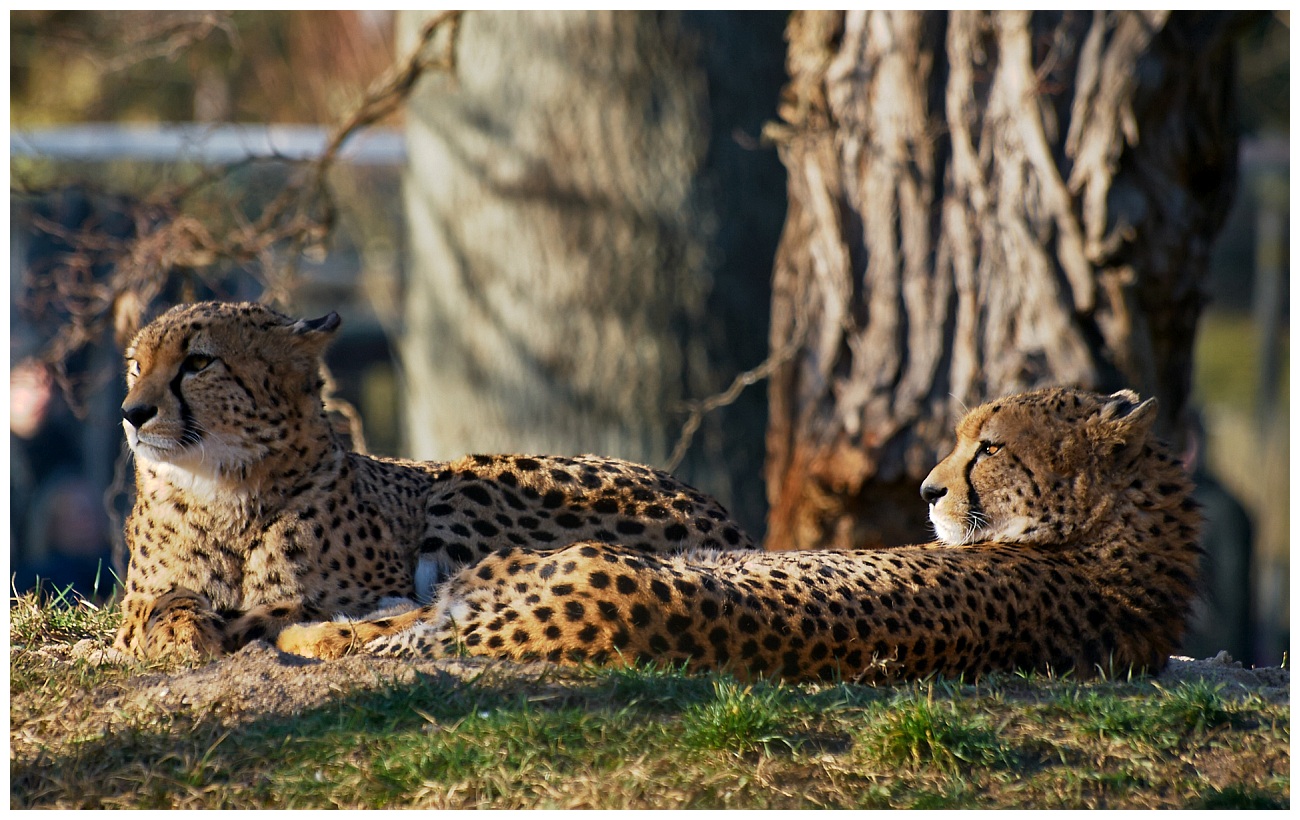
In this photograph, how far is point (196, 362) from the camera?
420 centimetres

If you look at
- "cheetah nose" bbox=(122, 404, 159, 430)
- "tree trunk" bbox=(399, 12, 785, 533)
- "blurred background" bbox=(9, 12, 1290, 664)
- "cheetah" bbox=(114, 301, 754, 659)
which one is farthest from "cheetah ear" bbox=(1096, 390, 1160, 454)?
"tree trunk" bbox=(399, 12, 785, 533)

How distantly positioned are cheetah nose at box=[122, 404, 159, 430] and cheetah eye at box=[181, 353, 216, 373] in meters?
0.19

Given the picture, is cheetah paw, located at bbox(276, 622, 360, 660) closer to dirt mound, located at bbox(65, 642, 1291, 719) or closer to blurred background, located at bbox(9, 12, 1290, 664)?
dirt mound, located at bbox(65, 642, 1291, 719)

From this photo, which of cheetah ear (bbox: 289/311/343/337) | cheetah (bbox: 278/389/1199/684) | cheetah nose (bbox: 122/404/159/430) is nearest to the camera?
cheetah (bbox: 278/389/1199/684)

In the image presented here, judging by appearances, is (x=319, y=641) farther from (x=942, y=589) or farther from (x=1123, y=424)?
(x=1123, y=424)

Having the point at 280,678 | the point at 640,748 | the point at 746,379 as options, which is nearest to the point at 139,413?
the point at 280,678

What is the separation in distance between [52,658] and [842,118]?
426 cm

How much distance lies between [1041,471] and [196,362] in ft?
8.70

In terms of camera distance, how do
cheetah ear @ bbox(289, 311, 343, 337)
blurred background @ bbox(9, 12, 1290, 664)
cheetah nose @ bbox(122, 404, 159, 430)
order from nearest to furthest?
cheetah nose @ bbox(122, 404, 159, 430), cheetah ear @ bbox(289, 311, 343, 337), blurred background @ bbox(9, 12, 1290, 664)

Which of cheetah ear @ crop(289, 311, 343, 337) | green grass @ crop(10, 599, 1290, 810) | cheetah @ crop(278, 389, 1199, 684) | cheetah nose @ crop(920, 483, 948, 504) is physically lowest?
green grass @ crop(10, 599, 1290, 810)

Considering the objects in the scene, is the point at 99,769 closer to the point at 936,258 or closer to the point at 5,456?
the point at 5,456

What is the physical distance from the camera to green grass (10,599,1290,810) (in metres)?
3.12

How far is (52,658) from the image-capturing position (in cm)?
407

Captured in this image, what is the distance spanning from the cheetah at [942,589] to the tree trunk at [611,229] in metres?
3.40
